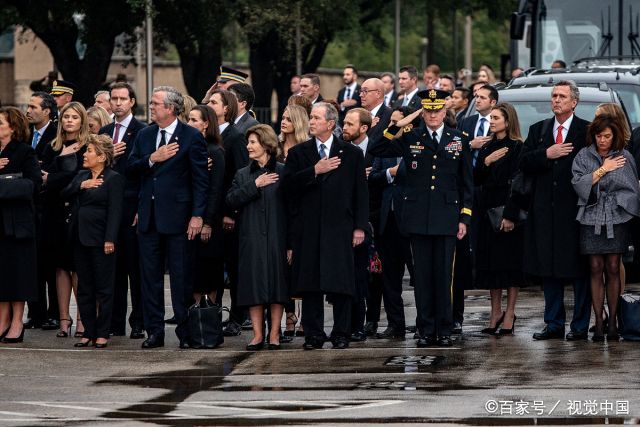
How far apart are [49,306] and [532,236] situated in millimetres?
4712

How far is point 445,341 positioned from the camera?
46.0 feet

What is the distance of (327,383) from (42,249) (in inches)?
174

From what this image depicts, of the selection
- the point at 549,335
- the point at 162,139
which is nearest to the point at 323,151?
the point at 162,139

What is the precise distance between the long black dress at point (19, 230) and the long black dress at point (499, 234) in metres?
3.87

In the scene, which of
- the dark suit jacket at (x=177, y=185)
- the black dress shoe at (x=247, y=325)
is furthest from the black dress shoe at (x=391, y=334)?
the dark suit jacket at (x=177, y=185)

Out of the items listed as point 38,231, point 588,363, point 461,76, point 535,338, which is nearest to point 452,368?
point 588,363

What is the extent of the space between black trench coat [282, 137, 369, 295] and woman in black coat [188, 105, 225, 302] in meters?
0.74

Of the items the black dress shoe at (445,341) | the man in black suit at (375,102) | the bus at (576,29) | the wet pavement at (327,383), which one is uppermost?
the bus at (576,29)

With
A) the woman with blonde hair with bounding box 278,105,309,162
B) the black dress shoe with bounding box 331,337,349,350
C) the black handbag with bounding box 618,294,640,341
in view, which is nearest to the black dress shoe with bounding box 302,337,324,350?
the black dress shoe with bounding box 331,337,349,350

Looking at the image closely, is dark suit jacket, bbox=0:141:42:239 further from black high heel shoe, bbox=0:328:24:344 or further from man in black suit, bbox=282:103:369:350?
man in black suit, bbox=282:103:369:350

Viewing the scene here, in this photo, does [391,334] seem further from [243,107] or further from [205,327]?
[243,107]

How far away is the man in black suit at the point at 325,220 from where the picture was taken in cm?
1392

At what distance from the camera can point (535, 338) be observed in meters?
14.4

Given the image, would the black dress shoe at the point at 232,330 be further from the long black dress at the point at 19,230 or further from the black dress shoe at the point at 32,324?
the black dress shoe at the point at 32,324
